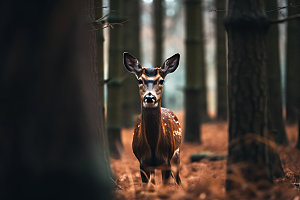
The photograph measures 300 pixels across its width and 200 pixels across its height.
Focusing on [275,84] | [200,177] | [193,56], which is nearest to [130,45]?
[193,56]

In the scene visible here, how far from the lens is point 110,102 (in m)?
10.9

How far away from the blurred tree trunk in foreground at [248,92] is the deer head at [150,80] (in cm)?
183

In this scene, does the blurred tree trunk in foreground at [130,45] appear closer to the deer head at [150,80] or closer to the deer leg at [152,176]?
the deer head at [150,80]

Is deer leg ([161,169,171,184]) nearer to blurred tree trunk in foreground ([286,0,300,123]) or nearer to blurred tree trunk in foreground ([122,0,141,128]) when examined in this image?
blurred tree trunk in foreground ([286,0,300,123])

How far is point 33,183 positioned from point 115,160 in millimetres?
7257

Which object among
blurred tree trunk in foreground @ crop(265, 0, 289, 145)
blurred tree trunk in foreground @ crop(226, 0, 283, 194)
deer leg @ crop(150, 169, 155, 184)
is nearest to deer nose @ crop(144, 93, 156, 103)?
deer leg @ crop(150, 169, 155, 184)

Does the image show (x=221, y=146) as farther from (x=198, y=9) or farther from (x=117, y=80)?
(x=198, y=9)

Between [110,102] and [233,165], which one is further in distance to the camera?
[110,102]

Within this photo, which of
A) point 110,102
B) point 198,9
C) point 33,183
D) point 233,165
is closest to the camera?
point 33,183

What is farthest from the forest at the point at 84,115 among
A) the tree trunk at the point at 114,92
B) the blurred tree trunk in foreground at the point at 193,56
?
the blurred tree trunk in foreground at the point at 193,56

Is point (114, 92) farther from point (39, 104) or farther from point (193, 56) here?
point (39, 104)

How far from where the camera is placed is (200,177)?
20.1 ft

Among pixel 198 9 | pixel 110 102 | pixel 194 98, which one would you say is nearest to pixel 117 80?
pixel 110 102

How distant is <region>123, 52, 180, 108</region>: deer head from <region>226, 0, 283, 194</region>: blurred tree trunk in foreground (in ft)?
6.00
